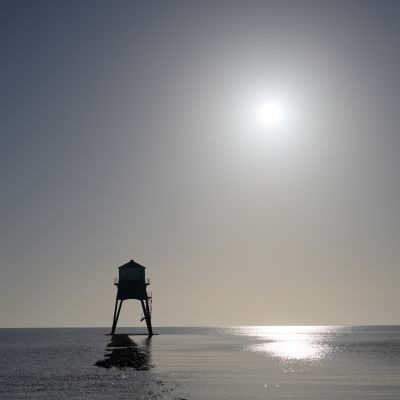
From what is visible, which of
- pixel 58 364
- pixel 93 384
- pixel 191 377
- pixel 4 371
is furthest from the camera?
pixel 58 364

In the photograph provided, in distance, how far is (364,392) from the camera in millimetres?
32594

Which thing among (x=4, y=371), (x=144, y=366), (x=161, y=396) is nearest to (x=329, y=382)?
(x=161, y=396)

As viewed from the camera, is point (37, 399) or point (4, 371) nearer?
point (37, 399)

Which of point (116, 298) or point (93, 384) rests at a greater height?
point (116, 298)

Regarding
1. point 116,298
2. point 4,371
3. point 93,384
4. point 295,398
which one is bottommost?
point 295,398

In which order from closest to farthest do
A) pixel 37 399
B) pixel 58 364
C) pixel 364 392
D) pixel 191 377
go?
pixel 37 399, pixel 364 392, pixel 191 377, pixel 58 364

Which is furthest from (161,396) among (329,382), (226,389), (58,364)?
(58,364)

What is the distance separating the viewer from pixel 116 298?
9244cm

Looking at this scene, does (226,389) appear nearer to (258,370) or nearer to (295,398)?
(295,398)

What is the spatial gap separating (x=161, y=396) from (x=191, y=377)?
9.97 meters

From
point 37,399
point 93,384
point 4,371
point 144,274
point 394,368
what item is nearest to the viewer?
point 37,399

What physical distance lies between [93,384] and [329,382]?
1477 cm

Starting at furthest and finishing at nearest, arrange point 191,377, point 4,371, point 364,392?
point 4,371
point 191,377
point 364,392

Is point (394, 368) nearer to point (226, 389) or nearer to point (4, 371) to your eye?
point (226, 389)
